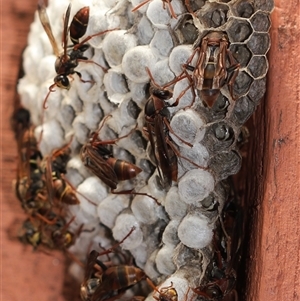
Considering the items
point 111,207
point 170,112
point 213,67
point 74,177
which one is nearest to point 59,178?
point 74,177

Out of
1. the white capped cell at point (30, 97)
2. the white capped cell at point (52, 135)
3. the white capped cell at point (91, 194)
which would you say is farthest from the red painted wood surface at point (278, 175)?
the white capped cell at point (30, 97)

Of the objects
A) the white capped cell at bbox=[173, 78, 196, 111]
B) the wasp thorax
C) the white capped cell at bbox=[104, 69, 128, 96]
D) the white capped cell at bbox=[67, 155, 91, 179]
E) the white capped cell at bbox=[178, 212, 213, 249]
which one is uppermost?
the white capped cell at bbox=[173, 78, 196, 111]

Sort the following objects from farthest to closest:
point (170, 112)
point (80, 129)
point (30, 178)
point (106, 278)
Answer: point (30, 178), point (80, 129), point (106, 278), point (170, 112)

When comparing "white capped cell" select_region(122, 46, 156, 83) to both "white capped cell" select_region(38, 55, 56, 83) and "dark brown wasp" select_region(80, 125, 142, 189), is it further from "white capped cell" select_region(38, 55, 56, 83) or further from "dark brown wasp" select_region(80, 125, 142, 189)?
"white capped cell" select_region(38, 55, 56, 83)

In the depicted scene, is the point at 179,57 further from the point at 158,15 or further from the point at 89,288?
the point at 89,288

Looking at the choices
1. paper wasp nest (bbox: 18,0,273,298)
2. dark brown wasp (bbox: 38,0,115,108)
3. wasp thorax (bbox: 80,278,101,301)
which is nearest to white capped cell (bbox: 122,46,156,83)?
paper wasp nest (bbox: 18,0,273,298)

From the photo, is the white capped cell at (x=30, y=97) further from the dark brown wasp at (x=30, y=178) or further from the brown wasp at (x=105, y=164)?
the brown wasp at (x=105, y=164)

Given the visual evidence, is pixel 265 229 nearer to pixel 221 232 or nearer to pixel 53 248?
pixel 221 232
